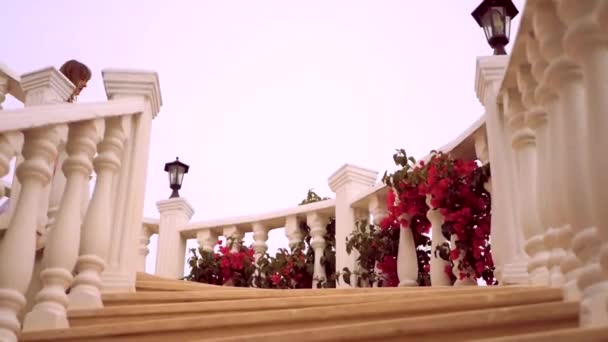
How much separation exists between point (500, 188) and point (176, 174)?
344 cm

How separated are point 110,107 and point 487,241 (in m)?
1.75

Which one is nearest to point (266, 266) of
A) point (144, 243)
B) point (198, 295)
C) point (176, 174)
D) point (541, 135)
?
point (144, 243)

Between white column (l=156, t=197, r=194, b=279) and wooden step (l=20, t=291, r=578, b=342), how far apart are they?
3021 mm

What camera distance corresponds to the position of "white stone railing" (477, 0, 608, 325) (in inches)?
52.1

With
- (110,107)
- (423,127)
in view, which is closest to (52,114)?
(110,107)

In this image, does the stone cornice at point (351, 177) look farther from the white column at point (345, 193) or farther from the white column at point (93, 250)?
the white column at point (93, 250)

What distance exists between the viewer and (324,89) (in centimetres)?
1120

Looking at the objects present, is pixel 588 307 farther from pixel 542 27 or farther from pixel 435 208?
pixel 435 208

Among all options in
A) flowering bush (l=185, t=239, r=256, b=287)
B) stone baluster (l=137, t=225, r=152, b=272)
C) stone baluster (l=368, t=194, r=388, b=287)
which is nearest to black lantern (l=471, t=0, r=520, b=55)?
stone baluster (l=368, t=194, r=388, b=287)

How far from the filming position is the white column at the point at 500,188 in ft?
8.29

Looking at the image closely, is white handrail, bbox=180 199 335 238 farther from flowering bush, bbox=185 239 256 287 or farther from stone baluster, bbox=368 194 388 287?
stone baluster, bbox=368 194 388 287

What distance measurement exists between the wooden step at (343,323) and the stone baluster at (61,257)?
0.28ft

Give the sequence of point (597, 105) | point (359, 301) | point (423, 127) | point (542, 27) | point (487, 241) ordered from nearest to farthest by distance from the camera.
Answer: point (597, 105) → point (542, 27) → point (359, 301) → point (487, 241) → point (423, 127)

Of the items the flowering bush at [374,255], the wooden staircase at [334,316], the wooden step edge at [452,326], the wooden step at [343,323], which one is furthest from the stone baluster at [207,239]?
the wooden step edge at [452,326]
